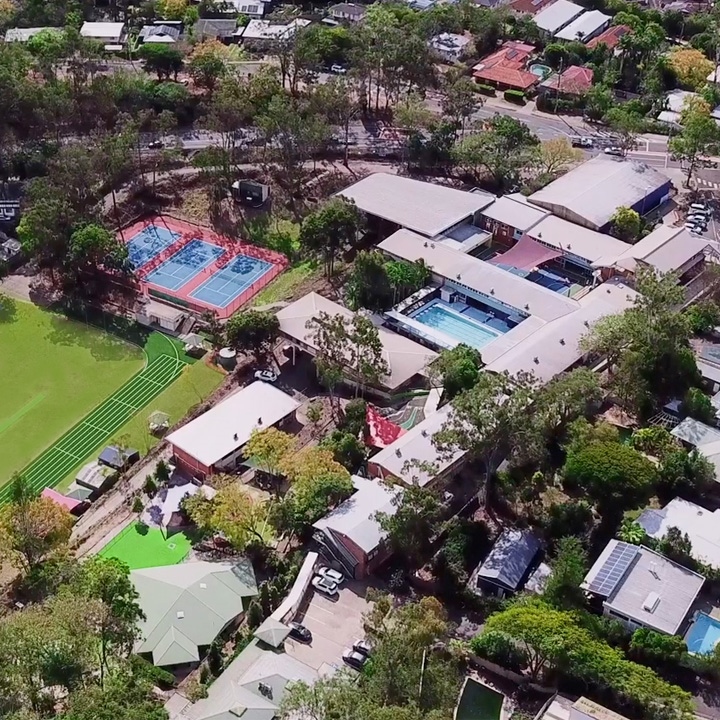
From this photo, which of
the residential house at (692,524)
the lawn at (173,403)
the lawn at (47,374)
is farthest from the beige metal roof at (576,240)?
the lawn at (47,374)

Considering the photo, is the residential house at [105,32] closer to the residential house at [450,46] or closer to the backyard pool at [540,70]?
the residential house at [450,46]

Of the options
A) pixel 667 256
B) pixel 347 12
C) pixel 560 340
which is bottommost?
pixel 560 340

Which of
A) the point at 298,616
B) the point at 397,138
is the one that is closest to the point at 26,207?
the point at 397,138

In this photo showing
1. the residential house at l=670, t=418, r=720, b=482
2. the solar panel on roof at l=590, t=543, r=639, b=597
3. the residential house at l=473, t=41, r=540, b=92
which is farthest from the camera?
the residential house at l=473, t=41, r=540, b=92

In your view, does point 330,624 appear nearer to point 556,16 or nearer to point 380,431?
point 380,431

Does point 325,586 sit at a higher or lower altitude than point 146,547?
higher

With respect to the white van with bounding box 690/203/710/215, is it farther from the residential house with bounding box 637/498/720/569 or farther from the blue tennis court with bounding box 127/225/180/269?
the blue tennis court with bounding box 127/225/180/269

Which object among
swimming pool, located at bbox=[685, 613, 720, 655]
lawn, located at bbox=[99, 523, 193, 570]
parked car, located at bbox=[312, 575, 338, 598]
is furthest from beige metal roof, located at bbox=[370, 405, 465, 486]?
swimming pool, located at bbox=[685, 613, 720, 655]

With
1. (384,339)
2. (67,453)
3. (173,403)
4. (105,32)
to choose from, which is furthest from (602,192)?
(105,32)
